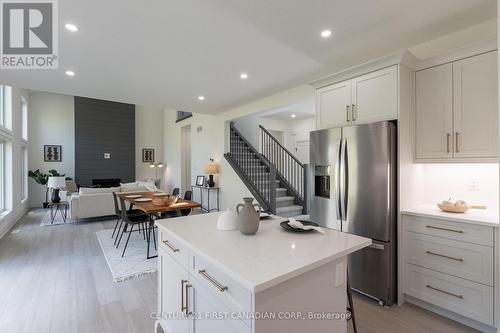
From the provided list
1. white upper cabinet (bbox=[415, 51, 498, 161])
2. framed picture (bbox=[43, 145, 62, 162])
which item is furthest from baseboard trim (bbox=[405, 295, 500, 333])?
framed picture (bbox=[43, 145, 62, 162])

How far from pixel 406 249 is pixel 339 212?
70 centimetres

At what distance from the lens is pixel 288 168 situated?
6.43 m

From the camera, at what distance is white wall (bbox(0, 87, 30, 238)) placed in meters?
5.30

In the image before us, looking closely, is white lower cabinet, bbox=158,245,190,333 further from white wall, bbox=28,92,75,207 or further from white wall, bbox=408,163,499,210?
white wall, bbox=28,92,75,207

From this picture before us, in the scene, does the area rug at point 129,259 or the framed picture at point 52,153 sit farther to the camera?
the framed picture at point 52,153

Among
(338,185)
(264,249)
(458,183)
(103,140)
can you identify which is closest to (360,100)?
(338,185)

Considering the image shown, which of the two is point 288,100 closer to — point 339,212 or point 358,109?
point 358,109

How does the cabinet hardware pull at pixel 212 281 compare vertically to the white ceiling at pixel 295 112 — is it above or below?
below

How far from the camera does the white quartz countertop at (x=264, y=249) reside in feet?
3.40

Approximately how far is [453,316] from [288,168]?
4532 mm

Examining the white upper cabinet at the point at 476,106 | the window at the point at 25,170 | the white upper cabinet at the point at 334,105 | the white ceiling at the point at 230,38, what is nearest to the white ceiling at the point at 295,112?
the white ceiling at the point at 230,38

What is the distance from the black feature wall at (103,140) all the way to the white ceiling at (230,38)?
17.6 ft

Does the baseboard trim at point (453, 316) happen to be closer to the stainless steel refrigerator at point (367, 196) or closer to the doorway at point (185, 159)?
the stainless steel refrigerator at point (367, 196)

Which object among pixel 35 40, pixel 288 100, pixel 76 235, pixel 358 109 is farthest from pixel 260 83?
pixel 76 235
